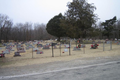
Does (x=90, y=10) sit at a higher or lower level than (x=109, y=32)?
higher

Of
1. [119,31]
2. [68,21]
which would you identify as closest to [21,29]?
[68,21]

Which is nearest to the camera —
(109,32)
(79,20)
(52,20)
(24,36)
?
(79,20)

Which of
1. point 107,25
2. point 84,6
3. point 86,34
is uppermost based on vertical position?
point 84,6

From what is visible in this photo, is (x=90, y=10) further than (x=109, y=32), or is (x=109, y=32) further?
(x=109, y=32)

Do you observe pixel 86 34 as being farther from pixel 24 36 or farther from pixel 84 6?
pixel 24 36

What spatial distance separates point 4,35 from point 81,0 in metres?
46.7

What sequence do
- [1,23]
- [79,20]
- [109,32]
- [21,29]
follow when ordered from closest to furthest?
[79,20] < [109,32] < [1,23] < [21,29]

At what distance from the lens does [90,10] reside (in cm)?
3791

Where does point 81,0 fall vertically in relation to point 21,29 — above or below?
above

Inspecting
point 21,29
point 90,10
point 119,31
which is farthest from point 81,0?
point 21,29

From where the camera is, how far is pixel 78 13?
3731cm

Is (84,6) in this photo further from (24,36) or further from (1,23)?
(24,36)

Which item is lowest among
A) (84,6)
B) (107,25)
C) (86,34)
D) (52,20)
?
(86,34)

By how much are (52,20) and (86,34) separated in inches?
727
